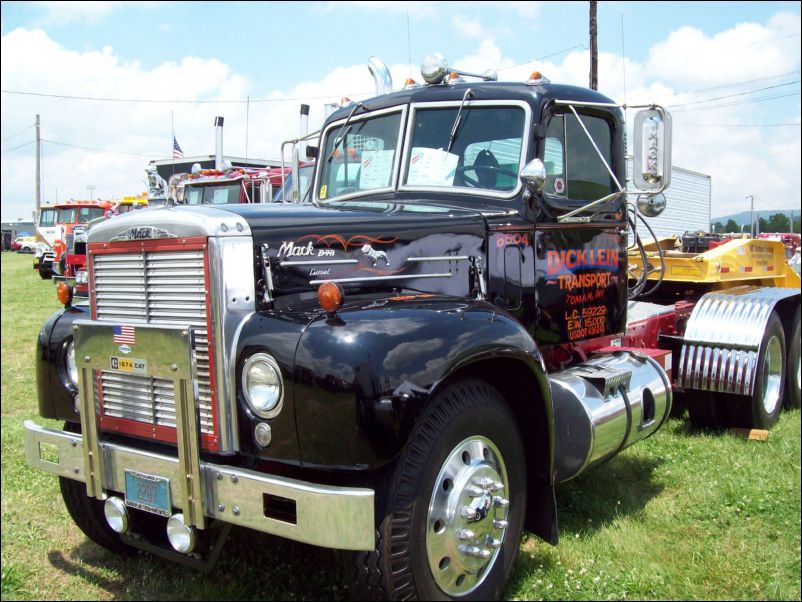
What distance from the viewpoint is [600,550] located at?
388 centimetres

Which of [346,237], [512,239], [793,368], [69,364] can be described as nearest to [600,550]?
[512,239]

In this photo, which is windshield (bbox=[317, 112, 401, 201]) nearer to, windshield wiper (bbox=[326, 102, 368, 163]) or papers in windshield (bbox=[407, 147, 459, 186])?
windshield wiper (bbox=[326, 102, 368, 163])

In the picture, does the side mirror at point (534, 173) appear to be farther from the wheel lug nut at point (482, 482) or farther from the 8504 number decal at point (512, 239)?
the wheel lug nut at point (482, 482)

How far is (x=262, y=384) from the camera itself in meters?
2.89

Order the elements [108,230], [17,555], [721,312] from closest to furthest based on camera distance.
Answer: [108,230]
[17,555]
[721,312]

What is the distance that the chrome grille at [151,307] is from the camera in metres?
3.01

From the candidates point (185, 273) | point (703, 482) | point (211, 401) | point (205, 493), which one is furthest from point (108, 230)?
point (703, 482)

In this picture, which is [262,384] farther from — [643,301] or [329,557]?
[643,301]

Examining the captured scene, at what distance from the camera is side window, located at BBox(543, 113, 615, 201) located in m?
4.45

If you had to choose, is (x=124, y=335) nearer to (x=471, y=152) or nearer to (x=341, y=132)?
(x=471, y=152)

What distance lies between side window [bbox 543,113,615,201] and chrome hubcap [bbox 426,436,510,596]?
6.14ft

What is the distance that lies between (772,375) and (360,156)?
4119 mm

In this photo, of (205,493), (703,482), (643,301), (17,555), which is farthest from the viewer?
(643,301)

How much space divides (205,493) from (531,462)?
61.2 inches
